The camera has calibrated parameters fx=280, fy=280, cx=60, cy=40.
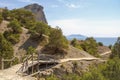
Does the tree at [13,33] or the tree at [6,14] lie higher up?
the tree at [6,14]

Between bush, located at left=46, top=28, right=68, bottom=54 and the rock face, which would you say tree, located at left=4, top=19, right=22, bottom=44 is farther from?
the rock face

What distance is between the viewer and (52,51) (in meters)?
47.1

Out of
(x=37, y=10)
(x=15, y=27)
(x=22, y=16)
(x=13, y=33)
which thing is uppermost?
(x=37, y=10)

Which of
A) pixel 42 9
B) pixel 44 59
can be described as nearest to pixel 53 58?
pixel 44 59

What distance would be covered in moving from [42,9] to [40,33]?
50778mm

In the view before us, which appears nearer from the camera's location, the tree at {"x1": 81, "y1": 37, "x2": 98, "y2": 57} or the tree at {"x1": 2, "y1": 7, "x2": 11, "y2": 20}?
the tree at {"x1": 81, "y1": 37, "x2": 98, "y2": 57}

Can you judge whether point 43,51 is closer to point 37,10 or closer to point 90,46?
point 90,46

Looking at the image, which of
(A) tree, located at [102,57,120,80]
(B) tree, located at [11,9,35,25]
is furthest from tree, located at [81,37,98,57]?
(A) tree, located at [102,57,120,80]

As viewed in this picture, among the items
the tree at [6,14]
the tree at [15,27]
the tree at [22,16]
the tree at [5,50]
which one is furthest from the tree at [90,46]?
the tree at [5,50]

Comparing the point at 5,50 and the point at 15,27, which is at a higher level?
the point at 15,27

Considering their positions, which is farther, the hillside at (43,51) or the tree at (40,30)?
the tree at (40,30)

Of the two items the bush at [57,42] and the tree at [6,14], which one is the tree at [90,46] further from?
the tree at [6,14]

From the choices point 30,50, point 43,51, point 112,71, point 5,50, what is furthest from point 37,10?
point 112,71

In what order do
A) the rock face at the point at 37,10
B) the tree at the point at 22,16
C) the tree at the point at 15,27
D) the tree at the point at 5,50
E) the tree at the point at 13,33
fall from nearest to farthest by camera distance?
the tree at the point at 5,50 < the tree at the point at 13,33 < the tree at the point at 15,27 < the tree at the point at 22,16 < the rock face at the point at 37,10
